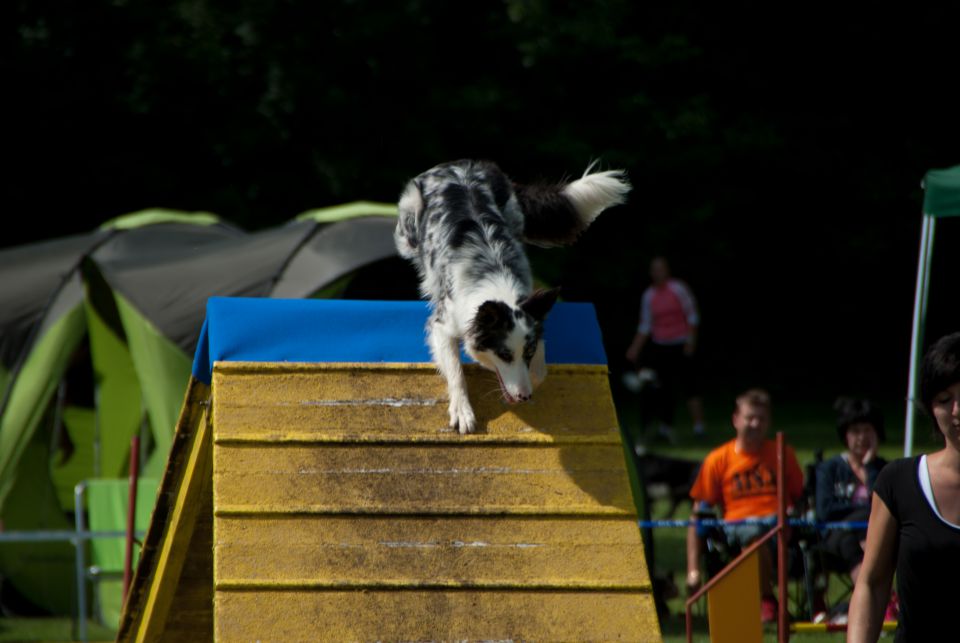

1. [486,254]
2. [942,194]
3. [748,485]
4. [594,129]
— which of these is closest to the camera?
[486,254]

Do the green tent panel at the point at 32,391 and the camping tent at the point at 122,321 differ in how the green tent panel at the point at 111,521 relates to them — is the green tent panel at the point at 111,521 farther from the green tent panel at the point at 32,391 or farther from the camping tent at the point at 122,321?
the green tent panel at the point at 32,391

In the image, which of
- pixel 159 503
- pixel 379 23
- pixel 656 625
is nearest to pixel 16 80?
pixel 379 23

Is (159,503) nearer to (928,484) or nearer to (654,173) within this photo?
(928,484)

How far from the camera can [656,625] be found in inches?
148

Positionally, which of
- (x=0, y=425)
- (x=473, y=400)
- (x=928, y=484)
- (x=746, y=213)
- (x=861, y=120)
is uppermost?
(x=928, y=484)

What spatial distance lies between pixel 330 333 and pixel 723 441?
927 cm

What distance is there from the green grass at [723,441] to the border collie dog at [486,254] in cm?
136

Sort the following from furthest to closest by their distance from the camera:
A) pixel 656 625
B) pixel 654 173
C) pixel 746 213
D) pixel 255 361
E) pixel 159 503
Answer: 1. pixel 746 213
2. pixel 654 173
3. pixel 159 503
4. pixel 255 361
5. pixel 656 625

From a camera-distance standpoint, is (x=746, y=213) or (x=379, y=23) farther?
(x=746, y=213)

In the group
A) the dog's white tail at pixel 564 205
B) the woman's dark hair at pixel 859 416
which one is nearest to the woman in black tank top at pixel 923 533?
the dog's white tail at pixel 564 205

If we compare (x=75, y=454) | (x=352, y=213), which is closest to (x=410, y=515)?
(x=352, y=213)

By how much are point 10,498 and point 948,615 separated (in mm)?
6299

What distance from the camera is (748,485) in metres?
6.78

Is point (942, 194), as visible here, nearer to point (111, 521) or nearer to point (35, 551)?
point (111, 521)
